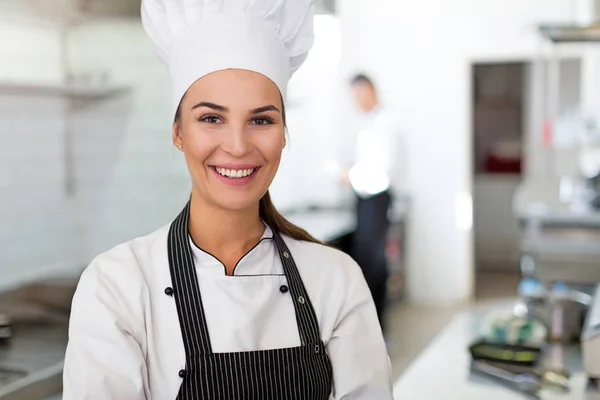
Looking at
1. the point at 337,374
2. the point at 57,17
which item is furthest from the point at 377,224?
the point at 337,374

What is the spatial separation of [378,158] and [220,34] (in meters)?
3.74

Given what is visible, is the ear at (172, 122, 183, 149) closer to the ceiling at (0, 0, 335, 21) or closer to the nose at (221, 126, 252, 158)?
the nose at (221, 126, 252, 158)

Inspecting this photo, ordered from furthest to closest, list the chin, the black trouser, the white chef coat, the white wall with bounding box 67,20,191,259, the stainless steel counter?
the black trouser
the stainless steel counter
the white wall with bounding box 67,20,191,259
the chin
the white chef coat

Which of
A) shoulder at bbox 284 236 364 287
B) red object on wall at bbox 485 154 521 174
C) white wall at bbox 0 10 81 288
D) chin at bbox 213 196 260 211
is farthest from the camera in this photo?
red object on wall at bbox 485 154 521 174

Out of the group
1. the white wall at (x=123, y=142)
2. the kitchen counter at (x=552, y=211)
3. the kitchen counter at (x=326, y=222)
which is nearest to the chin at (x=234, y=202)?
the white wall at (x=123, y=142)

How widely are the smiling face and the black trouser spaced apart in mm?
3623

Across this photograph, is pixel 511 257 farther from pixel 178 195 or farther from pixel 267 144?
pixel 267 144

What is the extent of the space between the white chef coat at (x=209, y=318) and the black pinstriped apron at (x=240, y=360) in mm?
14

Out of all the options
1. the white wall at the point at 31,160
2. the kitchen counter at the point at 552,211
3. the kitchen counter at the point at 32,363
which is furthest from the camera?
the kitchen counter at the point at 552,211

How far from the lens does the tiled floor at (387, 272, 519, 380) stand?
484 centimetres

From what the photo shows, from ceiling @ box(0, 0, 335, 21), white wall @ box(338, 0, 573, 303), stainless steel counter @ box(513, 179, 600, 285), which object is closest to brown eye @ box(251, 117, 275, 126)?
ceiling @ box(0, 0, 335, 21)

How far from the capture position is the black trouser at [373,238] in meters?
4.86

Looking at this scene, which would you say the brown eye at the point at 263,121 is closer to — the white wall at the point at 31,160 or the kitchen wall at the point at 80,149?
the kitchen wall at the point at 80,149

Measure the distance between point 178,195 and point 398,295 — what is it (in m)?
3.69
